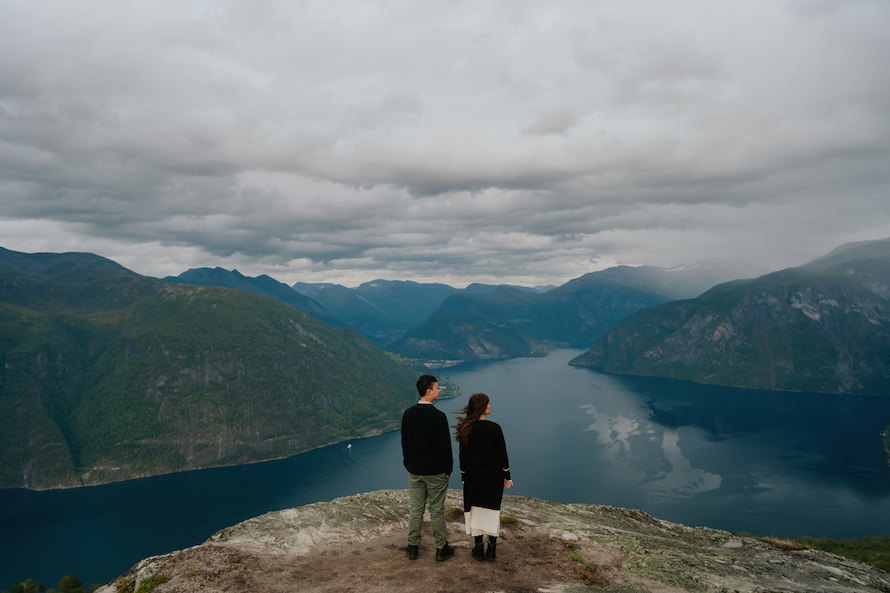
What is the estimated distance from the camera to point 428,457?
508 inches

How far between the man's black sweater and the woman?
0.46 meters

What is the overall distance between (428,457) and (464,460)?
100 centimetres

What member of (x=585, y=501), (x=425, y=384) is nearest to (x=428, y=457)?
(x=425, y=384)

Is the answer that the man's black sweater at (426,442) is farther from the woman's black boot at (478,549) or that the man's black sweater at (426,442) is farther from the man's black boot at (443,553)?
the woman's black boot at (478,549)

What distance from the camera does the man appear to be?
1280cm

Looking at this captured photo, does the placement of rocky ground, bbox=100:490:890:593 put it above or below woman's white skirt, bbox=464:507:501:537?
below

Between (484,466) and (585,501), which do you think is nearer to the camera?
(484,466)

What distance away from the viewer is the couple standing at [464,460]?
1274cm

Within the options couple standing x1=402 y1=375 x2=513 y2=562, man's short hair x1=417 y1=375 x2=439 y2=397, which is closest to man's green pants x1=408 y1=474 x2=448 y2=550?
couple standing x1=402 y1=375 x2=513 y2=562

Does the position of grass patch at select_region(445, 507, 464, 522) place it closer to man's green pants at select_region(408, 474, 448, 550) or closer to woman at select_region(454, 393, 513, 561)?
man's green pants at select_region(408, 474, 448, 550)

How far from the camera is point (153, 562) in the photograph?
1342cm

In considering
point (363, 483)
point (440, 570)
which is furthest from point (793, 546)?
point (363, 483)

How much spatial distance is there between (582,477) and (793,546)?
169 metres

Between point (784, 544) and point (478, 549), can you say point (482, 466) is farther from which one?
point (784, 544)
